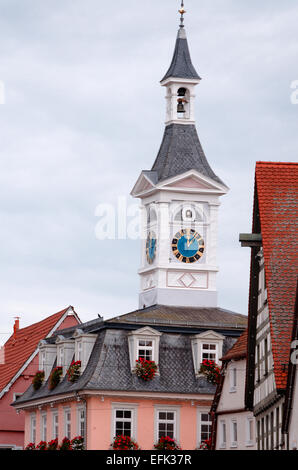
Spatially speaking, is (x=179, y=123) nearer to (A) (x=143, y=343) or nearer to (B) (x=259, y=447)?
(A) (x=143, y=343)

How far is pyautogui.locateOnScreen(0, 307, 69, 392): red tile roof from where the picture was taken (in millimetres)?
83812

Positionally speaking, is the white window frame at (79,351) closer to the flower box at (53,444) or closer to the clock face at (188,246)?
A: the flower box at (53,444)

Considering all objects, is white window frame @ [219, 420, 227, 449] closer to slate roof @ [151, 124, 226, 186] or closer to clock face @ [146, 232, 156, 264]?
Answer: clock face @ [146, 232, 156, 264]

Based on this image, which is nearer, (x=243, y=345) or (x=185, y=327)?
(x=243, y=345)

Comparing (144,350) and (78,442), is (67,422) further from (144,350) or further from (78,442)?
(144,350)

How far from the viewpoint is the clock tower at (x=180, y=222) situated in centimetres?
7744

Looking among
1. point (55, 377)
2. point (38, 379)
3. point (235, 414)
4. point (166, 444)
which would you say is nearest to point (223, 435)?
point (235, 414)

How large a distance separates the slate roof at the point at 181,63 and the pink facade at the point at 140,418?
19.0 m

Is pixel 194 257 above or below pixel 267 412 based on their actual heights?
above

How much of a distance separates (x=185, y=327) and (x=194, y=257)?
7.46 meters

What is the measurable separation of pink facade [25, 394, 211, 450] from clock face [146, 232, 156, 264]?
38.2ft

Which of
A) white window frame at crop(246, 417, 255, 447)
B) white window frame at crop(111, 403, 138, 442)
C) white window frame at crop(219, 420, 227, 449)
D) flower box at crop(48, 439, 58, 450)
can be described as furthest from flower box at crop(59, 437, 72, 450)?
white window frame at crop(246, 417, 255, 447)
